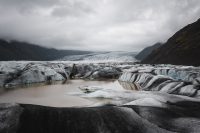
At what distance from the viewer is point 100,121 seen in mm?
7781

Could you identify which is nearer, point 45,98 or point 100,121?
point 100,121

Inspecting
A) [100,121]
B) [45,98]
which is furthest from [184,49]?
[100,121]

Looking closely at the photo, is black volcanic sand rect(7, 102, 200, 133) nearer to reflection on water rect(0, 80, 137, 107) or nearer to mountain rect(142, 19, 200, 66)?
reflection on water rect(0, 80, 137, 107)

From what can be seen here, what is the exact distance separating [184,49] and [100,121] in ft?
192

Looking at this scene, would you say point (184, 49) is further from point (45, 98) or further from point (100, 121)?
point (100, 121)

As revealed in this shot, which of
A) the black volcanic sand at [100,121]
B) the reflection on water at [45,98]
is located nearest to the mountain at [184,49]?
the reflection on water at [45,98]

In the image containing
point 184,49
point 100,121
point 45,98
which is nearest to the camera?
point 100,121

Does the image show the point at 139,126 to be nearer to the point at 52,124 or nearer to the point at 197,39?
the point at 52,124

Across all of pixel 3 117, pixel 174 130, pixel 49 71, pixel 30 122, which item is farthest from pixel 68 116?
pixel 49 71

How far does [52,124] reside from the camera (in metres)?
7.25

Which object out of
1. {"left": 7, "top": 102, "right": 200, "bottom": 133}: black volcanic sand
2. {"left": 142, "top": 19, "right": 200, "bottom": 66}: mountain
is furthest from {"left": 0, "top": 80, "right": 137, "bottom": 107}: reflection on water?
{"left": 142, "top": 19, "right": 200, "bottom": 66}: mountain

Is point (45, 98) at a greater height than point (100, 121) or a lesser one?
lesser

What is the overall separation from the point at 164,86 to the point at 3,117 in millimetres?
13947

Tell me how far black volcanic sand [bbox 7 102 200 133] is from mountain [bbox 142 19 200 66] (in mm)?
45338
